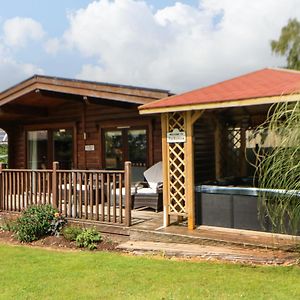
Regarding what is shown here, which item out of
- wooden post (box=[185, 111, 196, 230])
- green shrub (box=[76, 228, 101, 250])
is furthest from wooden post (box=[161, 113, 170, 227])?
green shrub (box=[76, 228, 101, 250])

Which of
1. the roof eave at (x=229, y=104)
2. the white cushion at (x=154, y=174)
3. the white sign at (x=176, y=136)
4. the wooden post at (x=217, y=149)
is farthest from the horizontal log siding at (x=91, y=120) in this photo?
the roof eave at (x=229, y=104)

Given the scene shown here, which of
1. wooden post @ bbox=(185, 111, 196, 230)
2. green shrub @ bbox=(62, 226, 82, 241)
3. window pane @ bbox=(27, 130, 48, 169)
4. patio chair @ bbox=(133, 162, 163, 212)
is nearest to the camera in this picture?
wooden post @ bbox=(185, 111, 196, 230)

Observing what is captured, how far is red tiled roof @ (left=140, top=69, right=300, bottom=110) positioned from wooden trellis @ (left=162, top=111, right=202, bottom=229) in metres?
0.27

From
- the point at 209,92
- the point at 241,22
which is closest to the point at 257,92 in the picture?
the point at 209,92

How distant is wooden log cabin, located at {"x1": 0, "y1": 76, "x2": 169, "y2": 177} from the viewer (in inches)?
345

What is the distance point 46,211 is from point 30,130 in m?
5.41

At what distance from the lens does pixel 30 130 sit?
12031mm

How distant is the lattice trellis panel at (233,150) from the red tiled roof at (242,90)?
7.17 feet

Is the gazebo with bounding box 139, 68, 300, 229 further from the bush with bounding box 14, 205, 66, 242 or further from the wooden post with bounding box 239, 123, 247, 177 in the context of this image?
the bush with bounding box 14, 205, 66, 242

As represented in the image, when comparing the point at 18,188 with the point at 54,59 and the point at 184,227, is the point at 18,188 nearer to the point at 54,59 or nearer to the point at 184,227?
the point at 184,227

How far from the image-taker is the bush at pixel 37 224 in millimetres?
6930

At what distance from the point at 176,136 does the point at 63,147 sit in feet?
19.5

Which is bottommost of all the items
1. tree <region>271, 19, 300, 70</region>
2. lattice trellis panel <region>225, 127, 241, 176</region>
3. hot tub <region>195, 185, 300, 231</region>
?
hot tub <region>195, 185, 300, 231</region>

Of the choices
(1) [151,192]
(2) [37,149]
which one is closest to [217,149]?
(1) [151,192]
